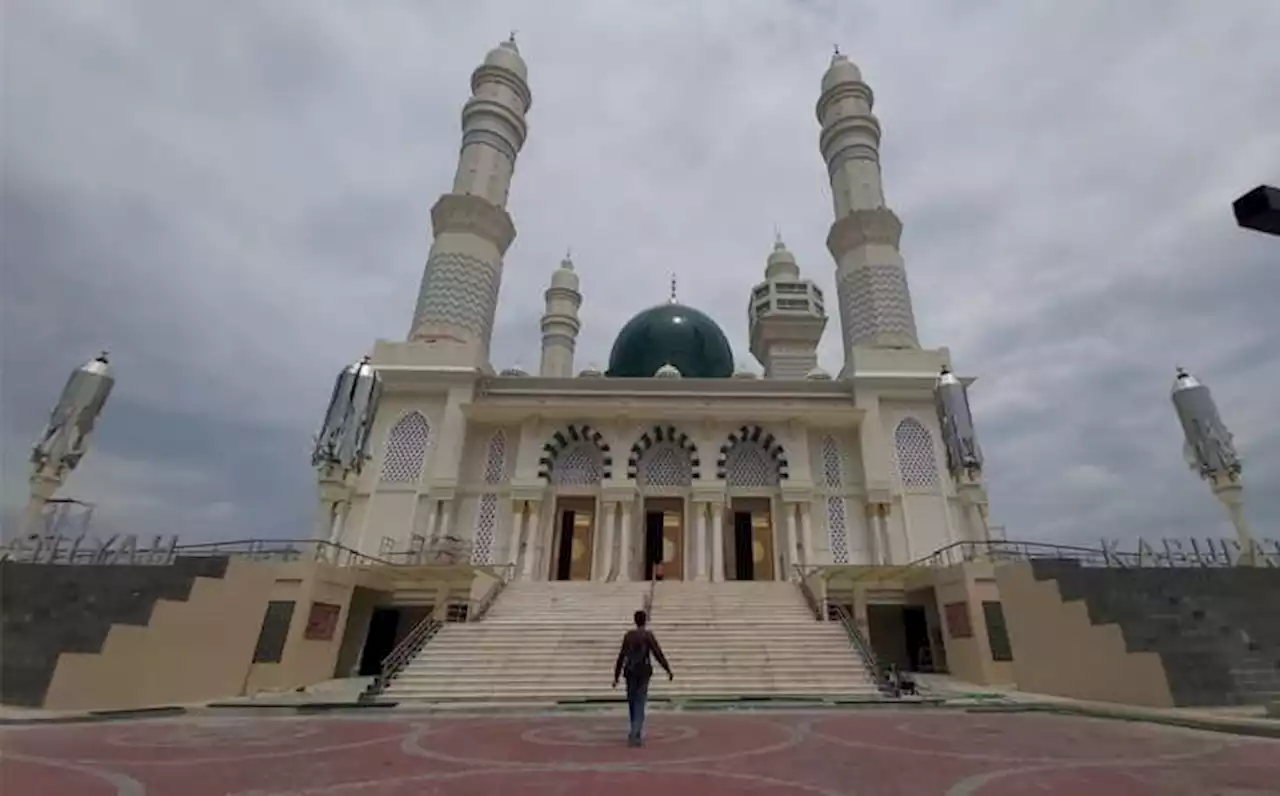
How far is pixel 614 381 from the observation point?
21031 mm

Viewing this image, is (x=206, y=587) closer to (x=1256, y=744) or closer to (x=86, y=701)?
(x=86, y=701)

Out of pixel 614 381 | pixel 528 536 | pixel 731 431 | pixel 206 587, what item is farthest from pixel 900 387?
pixel 206 587

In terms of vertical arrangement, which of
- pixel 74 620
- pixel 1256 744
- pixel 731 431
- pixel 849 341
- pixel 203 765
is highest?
pixel 849 341

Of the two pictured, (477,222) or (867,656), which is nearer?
(867,656)

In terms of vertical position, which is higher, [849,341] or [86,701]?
[849,341]

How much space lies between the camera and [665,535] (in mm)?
19906

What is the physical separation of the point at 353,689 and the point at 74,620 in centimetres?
457

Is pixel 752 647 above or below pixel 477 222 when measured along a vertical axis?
below

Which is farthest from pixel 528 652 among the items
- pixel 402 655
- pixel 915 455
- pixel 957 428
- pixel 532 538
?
pixel 915 455

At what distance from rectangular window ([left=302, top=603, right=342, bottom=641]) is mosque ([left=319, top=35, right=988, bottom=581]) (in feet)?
13.0

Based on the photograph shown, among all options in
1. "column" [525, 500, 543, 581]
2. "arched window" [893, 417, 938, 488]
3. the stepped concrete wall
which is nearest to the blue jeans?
the stepped concrete wall

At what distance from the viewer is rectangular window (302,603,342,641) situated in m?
12.4

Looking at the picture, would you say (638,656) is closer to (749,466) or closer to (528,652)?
(528,652)

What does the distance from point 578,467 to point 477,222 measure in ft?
34.2
